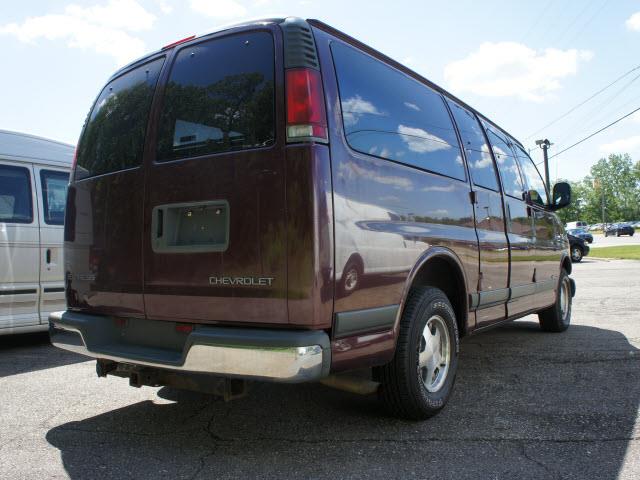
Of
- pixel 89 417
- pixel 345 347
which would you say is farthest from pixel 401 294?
pixel 89 417

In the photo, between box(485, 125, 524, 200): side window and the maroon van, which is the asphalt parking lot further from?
box(485, 125, 524, 200): side window

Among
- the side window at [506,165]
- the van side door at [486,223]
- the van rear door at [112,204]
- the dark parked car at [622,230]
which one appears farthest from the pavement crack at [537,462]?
the dark parked car at [622,230]

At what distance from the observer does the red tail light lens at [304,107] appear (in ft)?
8.39

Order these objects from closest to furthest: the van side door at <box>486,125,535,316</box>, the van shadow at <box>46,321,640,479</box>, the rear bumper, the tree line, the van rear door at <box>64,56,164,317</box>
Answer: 1. the rear bumper
2. the van shadow at <box>46,321,640,479</box>
3. the van rear door at <box>64,56,164,317</box>
4. the van side door at <box>486,125,535,316</box>
5. the tree line

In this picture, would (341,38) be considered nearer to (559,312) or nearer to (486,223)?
(486,223)

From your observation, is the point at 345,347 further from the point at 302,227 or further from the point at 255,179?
the point at 255,179

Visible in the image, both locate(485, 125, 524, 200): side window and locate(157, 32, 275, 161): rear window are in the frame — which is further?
locate(485, 125, 524, 200): side window

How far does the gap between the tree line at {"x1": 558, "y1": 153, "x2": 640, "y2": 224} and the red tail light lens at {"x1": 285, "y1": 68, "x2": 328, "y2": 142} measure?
112 m

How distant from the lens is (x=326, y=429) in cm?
317

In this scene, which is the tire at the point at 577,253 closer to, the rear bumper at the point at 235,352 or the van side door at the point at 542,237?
the van side door at the point at 542,237

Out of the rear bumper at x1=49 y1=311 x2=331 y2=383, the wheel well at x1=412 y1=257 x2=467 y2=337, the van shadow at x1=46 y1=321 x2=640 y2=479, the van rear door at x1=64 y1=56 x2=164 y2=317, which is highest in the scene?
the van rear door at x1=64 y1=56 x2=164 y2=317

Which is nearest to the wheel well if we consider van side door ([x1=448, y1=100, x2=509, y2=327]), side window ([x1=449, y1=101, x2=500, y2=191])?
van side door ([x1=448, y1=100, x2=509, y2=327])

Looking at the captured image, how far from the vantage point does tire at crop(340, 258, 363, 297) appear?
8.48 feet

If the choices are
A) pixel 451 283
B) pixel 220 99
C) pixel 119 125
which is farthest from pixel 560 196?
pixel 119 125
